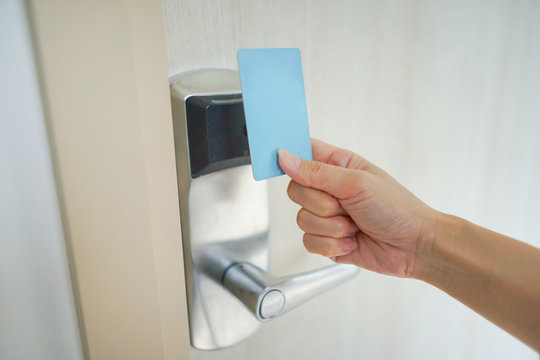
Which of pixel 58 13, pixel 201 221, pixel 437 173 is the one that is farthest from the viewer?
pixel 437 173

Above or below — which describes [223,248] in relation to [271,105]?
below

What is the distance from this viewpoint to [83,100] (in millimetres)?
158

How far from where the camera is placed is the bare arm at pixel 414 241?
0.96 ft

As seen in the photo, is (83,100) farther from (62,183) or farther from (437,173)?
(437,173)

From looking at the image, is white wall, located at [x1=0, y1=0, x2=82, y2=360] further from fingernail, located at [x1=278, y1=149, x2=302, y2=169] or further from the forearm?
the forearm

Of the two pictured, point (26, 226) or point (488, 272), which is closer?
point (26, 226)

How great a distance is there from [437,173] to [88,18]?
455mm

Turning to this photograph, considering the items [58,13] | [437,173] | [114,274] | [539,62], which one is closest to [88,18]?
[58,13]

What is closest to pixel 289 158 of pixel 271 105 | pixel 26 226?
pixel 271 105

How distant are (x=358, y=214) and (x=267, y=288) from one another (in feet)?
0.37

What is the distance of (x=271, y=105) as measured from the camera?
0.73 feet

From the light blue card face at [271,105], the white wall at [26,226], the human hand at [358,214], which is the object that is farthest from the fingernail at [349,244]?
the white wall at [26,226]

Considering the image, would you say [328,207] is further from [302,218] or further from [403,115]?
[403,115]

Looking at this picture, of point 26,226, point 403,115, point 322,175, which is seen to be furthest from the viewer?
point 403,115
